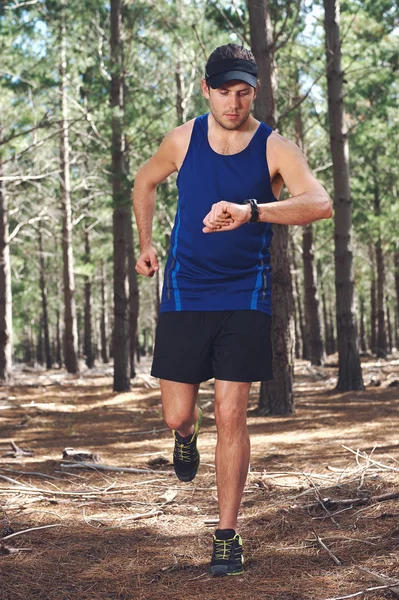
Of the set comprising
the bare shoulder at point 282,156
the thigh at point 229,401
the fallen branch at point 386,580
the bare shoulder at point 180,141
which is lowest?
the fallen branch at point 386,580

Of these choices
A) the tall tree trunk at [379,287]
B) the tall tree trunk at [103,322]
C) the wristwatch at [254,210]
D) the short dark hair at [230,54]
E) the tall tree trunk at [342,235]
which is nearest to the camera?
the wristwatch at [254,210]

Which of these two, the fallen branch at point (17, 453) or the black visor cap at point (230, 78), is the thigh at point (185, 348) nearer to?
the black visor cap at point (230, 78)

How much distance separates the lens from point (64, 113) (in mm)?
21422

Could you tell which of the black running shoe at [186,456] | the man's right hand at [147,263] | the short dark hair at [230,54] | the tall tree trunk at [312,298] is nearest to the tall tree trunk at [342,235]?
the tall tree trunk at [312,298]

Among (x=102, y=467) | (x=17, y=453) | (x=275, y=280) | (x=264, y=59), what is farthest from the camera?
(x=264, y=59)

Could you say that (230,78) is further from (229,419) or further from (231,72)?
(229,419)

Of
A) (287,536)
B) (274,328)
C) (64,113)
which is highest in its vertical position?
(64,113)

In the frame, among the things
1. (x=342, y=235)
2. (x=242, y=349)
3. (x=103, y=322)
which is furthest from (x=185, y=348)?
(x=103, y=322)

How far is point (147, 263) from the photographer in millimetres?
4180

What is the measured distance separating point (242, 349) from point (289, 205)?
754 mm

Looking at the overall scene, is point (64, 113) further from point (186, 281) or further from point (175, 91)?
point (186, 281)

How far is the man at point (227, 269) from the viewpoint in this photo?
3.80 meters

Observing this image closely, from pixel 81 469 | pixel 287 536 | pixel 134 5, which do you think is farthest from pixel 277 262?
pixel 134 5

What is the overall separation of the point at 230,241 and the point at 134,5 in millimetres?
15586
